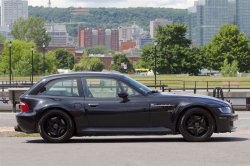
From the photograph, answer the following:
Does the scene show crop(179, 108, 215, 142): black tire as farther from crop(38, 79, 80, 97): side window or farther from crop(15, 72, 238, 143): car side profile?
crop(38, 79, 80, 97): side window

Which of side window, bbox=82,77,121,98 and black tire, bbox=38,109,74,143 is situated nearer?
black tire, bbox=38,109,74,143

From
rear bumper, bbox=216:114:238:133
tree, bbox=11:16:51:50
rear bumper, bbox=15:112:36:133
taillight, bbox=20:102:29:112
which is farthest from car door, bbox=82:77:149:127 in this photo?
tree, bbox=11:16:51:50

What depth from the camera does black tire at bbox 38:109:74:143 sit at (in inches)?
356

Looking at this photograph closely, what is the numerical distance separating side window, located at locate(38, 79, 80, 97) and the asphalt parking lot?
0.93 meters

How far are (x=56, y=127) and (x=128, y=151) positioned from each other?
1673mm

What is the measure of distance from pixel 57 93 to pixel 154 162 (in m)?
3.03

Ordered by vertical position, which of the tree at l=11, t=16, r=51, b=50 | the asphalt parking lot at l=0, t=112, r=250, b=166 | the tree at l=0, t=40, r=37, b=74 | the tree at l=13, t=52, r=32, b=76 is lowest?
the asphalt parking lot at l=0, t=112, r=250, b=166

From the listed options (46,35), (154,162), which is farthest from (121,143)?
(46,35)

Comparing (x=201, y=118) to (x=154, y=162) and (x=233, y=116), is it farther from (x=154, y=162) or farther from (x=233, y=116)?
(x=154, y=162)

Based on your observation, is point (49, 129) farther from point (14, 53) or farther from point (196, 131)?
point (14, 53)

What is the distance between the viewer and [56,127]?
357 inches

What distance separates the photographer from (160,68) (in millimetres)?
84188

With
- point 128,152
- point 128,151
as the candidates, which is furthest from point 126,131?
point 128,152

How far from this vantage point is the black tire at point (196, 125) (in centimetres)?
895
